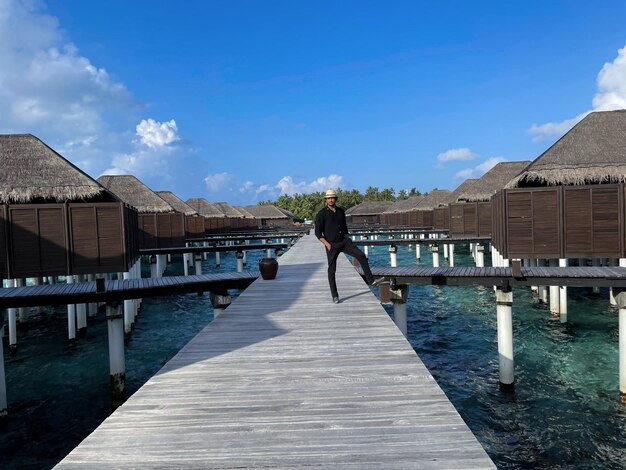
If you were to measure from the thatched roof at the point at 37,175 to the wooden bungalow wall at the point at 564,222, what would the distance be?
48.5 feet

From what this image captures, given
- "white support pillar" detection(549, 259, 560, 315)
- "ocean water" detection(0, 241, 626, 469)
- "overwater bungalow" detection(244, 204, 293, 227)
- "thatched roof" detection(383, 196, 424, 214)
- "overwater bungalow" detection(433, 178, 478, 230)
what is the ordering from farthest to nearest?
1. "overwater bungalow" detection(244, 204, 293, 227)
2. "thatched roof" detection(383, 196, 424, 214)
3. "overwater bungalow" detection(433, 178, 478, 230)
4. "white support pillar" detection(549, 259, 560, 315)
5. "ocean water" detection(0, 241, 626, 469)

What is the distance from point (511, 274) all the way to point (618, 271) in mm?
2476

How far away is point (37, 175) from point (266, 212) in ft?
217

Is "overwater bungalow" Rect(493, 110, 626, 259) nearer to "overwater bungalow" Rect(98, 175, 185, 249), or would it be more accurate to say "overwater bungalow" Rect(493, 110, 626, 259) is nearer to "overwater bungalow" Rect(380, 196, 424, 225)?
"overwater bungalow" Rect(98, 175, 185, 249)

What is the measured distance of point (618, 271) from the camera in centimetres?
1023

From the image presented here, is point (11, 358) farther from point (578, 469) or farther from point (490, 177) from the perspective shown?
point (490, 177)

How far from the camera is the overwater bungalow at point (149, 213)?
1025 inches

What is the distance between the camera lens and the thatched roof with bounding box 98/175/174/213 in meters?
26.3

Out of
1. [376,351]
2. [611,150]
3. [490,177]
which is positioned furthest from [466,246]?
[376,351]

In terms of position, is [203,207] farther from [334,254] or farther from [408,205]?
[334,254]

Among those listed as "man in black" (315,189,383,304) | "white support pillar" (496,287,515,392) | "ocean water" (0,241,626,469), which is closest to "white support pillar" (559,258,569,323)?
"ocean water" (0,241,626,469)

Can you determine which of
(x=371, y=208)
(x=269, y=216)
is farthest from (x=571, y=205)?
(x=269, y=216)

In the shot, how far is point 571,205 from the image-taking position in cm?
1441

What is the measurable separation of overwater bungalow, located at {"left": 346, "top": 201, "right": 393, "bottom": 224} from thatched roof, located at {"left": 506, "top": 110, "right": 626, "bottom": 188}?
184 ft
